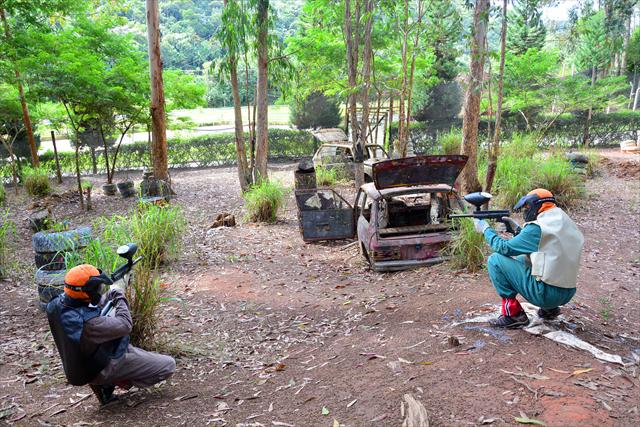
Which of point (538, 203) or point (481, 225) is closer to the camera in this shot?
point (538, 203)

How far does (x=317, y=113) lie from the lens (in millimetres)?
27500

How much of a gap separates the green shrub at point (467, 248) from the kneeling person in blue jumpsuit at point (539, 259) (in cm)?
197

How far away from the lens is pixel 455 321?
15.5 ft

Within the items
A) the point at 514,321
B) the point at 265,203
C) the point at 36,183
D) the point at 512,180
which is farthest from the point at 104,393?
the point at 36,183

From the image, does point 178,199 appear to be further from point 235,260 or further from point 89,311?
point 89,311

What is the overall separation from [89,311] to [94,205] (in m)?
10.8

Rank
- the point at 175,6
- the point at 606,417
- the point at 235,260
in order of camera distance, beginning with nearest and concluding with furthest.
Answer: the point at 606,417 < the point at 235,260 < the point at 175,6

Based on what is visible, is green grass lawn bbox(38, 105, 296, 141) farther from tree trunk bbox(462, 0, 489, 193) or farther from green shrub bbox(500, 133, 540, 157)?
tree trunk bbox(462, 0, 489, 193)

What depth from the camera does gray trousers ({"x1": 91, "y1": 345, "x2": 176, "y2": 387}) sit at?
3.60 meters

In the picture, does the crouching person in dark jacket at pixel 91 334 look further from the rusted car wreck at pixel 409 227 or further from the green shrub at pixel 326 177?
the green shrub at pixel 326 177

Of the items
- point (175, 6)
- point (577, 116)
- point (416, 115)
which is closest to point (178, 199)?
point (416, 115)

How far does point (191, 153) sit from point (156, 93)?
32.3 ft

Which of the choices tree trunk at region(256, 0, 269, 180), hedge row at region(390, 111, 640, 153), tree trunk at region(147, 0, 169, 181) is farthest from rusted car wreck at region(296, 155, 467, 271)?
hedge row at region(390, 111, 640, 153)

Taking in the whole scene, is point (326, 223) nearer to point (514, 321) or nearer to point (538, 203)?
point (514, 321)
